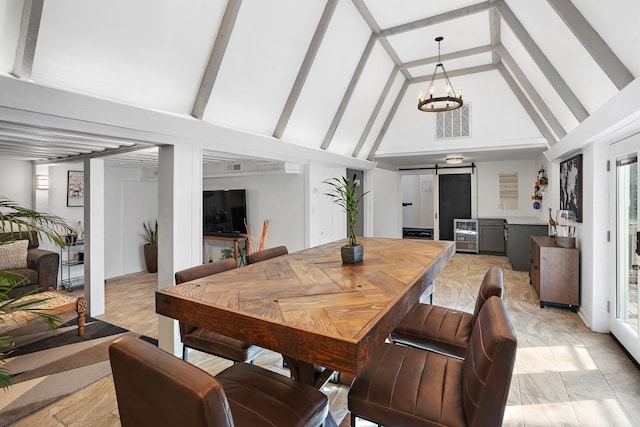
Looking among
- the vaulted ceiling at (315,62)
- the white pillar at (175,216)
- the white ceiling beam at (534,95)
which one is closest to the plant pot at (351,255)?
the white pillar at (175,216)

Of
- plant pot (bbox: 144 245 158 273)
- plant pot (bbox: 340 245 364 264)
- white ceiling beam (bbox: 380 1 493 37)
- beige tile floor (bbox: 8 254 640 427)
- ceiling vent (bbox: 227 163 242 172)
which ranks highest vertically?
white ceiling beam (bbox: 380 1 493 37)

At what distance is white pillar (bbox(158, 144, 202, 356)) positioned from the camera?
297 centimetres

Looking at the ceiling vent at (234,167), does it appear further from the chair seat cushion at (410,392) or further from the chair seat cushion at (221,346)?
the chair seat cushion at (410,392)

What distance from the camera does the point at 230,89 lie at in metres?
3.21

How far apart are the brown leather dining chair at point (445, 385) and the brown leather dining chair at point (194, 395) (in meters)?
0.22

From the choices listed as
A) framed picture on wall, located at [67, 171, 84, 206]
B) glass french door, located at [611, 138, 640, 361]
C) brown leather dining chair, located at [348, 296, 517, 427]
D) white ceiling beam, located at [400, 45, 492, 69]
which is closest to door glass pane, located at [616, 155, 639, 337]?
glass french door, located at [611, 138, 640, 361]

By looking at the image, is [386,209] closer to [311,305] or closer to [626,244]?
[626,244]

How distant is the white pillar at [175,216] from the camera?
2.97 metres

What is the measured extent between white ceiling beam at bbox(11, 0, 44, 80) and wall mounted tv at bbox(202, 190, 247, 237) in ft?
13.3

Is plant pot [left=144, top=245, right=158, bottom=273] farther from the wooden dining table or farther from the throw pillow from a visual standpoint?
the wooden dining table

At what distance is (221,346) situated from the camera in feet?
6.18

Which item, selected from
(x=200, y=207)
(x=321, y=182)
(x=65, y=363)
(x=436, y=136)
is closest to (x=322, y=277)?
(x=200, y=207)

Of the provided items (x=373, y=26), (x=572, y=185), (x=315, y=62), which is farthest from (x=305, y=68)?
(x=572, y=185)

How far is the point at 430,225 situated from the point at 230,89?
9.44m
